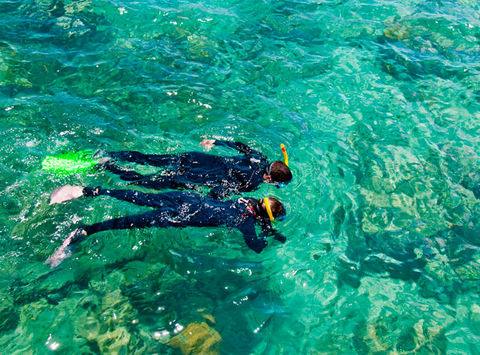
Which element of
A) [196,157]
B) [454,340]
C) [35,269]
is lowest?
[454,340]

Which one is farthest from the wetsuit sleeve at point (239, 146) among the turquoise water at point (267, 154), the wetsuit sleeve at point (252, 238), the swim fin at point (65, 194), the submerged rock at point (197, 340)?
the submerged rock at point (197, 340)

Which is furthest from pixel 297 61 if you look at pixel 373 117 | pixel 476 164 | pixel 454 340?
pixel 454 340

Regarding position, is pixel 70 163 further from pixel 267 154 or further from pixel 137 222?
pixel 267 154

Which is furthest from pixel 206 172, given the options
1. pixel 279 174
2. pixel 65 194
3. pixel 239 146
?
pixel 65 194

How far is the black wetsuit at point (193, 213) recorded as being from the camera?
5039 millimetres

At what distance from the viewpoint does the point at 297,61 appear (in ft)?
31.2

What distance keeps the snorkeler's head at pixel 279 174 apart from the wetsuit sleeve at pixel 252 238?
106 centimetres

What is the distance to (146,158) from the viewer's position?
601 centimetres

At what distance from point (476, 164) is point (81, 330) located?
7742mm

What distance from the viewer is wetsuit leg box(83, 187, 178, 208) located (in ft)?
17.2

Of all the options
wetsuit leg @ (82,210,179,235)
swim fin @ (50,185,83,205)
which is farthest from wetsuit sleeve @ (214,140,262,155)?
swim fin @ (50,185,83,205)

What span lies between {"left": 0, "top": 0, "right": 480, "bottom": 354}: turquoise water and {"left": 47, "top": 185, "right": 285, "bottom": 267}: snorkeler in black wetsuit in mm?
262

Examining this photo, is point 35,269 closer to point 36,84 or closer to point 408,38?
point 36,84

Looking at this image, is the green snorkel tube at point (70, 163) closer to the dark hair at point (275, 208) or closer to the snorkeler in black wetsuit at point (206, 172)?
the snorkeler in black wetsuit at point (206, 172)
